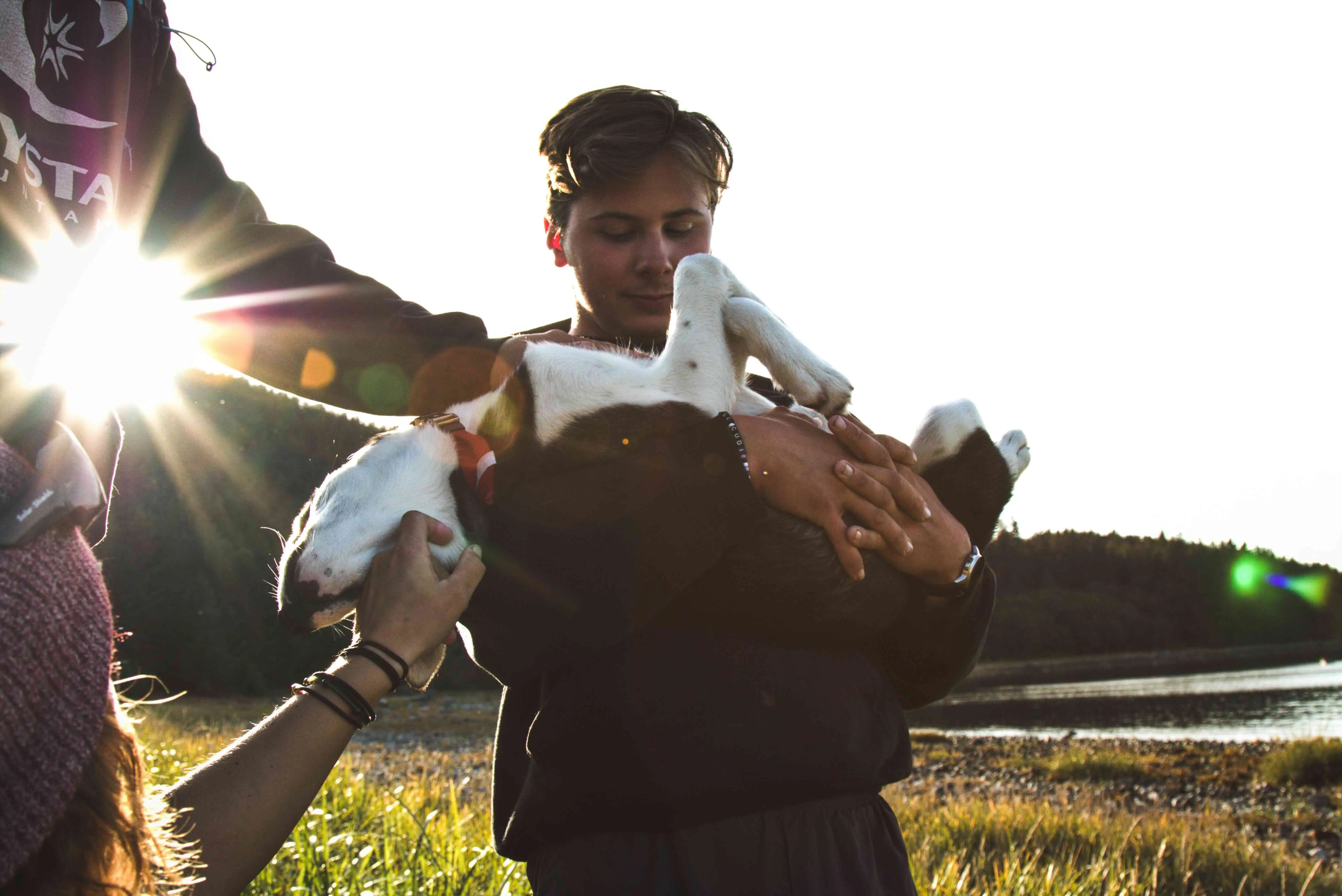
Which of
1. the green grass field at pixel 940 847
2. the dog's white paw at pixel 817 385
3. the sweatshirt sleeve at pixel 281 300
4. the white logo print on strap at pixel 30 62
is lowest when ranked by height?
the green grass field at pixel 940 847

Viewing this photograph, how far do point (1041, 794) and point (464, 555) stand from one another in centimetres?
1340

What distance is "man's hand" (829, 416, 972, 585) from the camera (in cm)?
217

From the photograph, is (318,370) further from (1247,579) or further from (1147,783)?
(1247,579)

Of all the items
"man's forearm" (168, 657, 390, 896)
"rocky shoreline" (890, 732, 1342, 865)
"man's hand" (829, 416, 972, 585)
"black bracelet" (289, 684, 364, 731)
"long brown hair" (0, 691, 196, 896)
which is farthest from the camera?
"rocky shoreline" (890, 732, 1342, 865)

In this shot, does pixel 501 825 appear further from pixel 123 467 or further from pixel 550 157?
pixel 123 467

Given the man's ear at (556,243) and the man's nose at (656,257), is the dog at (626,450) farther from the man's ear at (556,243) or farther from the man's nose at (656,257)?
the man's ear at (556,243)

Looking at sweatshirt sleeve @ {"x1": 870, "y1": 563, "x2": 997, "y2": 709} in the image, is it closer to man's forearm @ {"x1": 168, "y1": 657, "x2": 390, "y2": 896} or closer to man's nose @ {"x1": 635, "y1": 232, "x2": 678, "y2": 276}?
man's nose @ {"x1": 635, "y1": 232, "x2": 678, "y2": 276}

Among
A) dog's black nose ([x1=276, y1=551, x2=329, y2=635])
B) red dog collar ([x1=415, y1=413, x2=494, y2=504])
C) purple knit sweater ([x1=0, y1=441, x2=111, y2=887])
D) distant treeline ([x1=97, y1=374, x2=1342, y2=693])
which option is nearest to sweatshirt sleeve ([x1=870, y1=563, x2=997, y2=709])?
red dog collar ([x1=415, y1=413, x2=494, y2=504])

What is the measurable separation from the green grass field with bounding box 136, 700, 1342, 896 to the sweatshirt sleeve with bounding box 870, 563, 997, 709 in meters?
2.39

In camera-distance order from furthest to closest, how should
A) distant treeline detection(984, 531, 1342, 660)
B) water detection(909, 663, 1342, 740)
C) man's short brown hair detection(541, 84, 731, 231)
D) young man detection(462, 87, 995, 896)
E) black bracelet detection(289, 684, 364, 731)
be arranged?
distant treeline detection(984, 531, 1342, 660) → water detection(909, 663, 1342, 740) → man's short brown hair detection(541, 84, 731, 231) → young man detection(462, 87, 995, 896) → black bracelet detection(289, 684, 364, 731)

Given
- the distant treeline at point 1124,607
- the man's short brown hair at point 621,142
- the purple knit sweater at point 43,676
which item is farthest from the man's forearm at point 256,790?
the distant treeline at point 1124,607

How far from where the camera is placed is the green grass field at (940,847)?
4246 millimetres

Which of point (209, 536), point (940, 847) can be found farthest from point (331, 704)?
point (209, 536)

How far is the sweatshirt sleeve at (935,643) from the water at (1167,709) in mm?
18520
